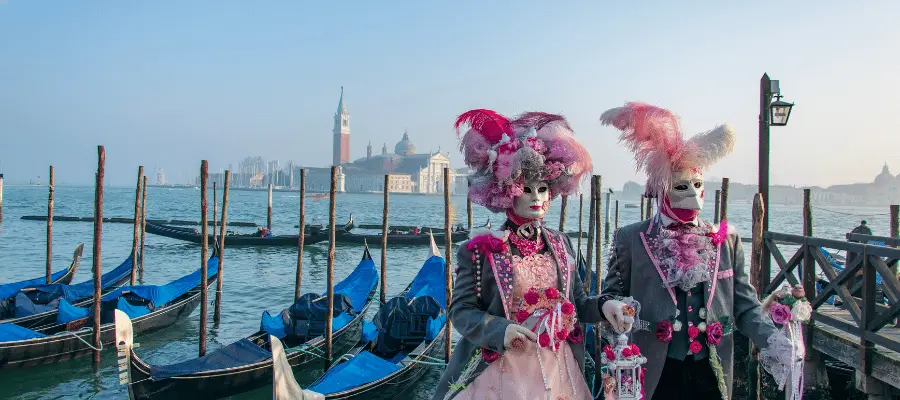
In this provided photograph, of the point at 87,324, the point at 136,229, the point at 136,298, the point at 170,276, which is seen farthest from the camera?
the point at 170,276

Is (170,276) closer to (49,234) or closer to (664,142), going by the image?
(49,234)

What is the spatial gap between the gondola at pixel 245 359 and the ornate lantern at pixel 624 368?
452cm

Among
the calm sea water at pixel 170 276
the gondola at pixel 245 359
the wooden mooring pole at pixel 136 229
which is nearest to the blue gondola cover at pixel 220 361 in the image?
the gondola at pixel 245 359

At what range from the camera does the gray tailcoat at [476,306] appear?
6.47 feet

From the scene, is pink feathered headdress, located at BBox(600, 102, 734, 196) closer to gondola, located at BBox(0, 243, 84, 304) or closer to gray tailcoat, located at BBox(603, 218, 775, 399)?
gray tailcoat, located at BBox(603, 218, 775, 399)

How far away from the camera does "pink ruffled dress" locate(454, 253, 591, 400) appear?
1.95m

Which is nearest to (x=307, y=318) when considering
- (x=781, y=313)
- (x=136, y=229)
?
(x=136, y=229)

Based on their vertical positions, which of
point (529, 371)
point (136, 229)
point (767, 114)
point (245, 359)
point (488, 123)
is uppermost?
point (767, 114)

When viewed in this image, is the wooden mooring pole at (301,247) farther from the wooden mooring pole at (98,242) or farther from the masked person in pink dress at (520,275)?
the masked person in pink dress at (520,275)

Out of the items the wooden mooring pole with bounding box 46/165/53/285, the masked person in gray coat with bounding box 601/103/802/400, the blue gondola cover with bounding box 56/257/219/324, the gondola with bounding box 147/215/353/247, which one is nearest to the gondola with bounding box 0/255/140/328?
the blue gondola cover with bounding box 56/257/219/324

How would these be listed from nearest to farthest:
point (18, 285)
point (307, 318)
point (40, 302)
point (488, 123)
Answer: point (488, 123), point (307, 318), point (40, 302), point (18, 285)

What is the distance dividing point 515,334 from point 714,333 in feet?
2.40

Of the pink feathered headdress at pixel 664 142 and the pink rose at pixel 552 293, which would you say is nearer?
the pink rose at pixel 552 293

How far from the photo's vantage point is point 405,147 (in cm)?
13088
